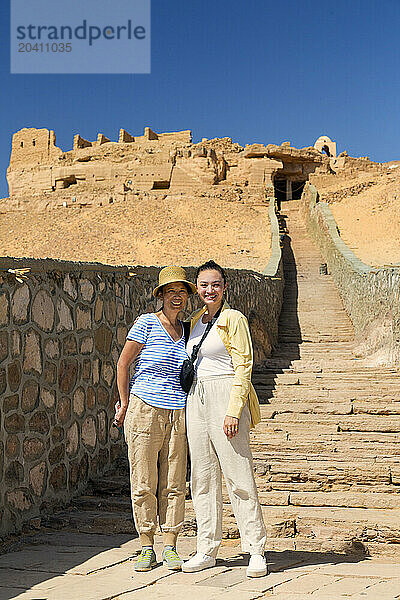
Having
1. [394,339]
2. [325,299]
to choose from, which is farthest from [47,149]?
[394,339]

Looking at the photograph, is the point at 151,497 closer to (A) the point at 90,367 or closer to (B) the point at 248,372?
(B) the point at 248,372

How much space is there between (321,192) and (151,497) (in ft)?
102

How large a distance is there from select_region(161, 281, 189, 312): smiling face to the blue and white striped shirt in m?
0.16

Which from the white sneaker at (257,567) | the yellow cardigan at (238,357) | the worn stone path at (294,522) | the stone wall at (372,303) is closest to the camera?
the worn stone path at (294,522)

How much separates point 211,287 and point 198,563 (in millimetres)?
1557

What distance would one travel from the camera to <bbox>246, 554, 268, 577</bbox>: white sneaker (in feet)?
11.6

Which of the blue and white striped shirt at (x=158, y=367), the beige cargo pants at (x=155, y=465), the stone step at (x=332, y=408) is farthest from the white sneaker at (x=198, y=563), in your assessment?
the stone step at (x=332, y=408)

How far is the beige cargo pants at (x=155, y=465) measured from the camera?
3.81m

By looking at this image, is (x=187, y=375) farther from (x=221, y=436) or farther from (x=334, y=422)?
(x=334, y=422)

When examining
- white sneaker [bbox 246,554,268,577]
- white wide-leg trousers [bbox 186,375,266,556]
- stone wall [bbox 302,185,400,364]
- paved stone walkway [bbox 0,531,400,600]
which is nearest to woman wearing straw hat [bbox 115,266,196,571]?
white wide-leg trousers [bbox 186,375,266,556]

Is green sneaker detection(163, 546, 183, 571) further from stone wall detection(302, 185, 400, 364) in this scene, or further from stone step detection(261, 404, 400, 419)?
stone wall detection(302, 185, 400, 364)

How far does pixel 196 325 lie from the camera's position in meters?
3.94

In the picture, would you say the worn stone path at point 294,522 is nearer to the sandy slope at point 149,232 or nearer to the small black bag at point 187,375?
the small black bag at point 187,375

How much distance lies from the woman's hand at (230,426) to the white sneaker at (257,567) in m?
0.67
